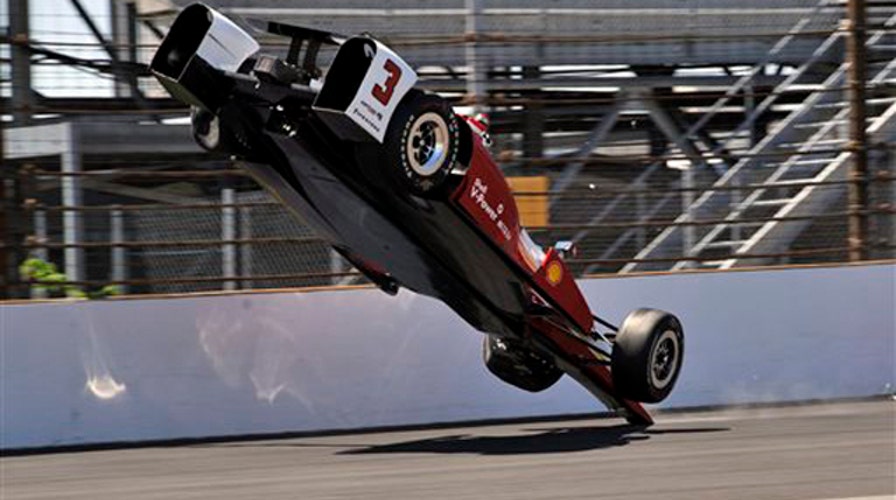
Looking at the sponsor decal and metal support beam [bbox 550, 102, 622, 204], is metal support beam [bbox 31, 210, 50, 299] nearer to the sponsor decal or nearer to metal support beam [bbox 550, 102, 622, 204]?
the sponsor decal

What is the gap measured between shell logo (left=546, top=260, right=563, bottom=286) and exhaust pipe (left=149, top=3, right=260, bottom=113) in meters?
2.23

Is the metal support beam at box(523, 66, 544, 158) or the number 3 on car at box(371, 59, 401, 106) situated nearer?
the number 3 on car at box(371, 59, 401, 106)

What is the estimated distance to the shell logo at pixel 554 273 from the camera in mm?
9617

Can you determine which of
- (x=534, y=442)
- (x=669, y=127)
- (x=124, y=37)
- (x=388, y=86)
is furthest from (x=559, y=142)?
(x=388, y=86)

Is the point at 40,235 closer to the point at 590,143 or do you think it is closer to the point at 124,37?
the point at 124,37

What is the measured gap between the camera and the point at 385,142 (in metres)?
8.36

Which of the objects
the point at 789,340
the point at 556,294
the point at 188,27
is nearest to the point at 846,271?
the point at 789,340

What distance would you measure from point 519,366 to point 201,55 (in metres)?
2.91

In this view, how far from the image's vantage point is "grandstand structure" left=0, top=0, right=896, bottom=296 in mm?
10664

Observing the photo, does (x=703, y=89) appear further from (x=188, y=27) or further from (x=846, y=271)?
(x=188, y=27)

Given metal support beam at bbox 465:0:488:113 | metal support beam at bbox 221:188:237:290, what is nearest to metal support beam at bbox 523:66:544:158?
metal support beam at bbox 465:0:488:113

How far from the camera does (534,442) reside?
9164 mm

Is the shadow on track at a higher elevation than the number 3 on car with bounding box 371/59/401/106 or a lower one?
lower

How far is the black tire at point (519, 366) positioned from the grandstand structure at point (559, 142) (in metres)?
1.39
